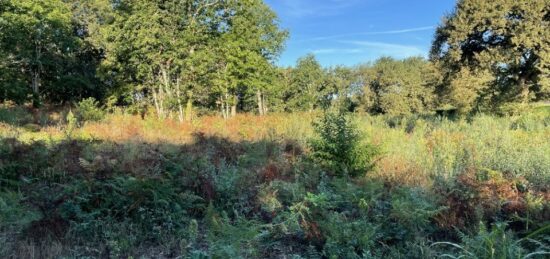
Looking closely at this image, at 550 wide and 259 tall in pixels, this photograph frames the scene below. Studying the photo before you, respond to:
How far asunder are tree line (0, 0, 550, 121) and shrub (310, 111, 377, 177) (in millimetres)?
7802

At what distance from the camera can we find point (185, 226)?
3891 millimetres

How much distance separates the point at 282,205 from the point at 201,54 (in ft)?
43.5

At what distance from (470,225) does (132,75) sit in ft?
62.3

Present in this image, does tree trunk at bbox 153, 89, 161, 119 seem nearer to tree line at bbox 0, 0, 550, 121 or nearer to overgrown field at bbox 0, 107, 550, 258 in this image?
tree line at bbox 0, 0, 550, 121

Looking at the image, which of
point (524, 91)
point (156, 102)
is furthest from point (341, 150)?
point (524, 91)

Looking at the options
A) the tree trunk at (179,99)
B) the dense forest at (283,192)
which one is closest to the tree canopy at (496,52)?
the dense forest at (283,192)

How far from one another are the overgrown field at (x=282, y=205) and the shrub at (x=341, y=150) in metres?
0.02

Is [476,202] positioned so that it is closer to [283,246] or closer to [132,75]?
[283,246]

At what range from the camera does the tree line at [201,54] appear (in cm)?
1623

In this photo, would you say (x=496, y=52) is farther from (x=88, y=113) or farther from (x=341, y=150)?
(x=88, y=113)

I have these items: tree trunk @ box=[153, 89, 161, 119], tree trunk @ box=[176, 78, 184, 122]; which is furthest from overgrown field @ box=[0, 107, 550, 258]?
tree trunk @ box=[153, 89, 161, 119]

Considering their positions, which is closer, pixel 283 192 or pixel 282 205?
pixel 282 205

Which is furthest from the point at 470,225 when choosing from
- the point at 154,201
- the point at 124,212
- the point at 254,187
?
the point at 124,212

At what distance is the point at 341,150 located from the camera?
5863mm
